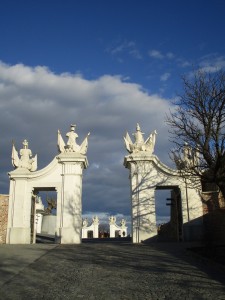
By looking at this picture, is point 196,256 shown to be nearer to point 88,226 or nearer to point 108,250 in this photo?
point 108,250

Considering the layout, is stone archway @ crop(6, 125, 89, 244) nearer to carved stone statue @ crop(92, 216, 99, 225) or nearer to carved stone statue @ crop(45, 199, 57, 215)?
carved stone statue @ crop(45, 199, 57, 215)

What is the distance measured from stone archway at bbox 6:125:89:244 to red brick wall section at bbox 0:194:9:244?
0.80ft

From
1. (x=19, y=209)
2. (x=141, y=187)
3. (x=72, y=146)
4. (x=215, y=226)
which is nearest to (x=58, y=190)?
(x=19, y=209)

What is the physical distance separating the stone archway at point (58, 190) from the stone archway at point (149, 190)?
303 centimetres

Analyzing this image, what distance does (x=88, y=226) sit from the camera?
40.3m

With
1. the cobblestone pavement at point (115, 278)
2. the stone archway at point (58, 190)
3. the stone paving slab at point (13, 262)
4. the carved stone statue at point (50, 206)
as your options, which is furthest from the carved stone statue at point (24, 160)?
the carved stone statue at point (50, 206)

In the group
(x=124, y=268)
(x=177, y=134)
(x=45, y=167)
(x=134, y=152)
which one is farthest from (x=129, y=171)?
(x=124, y=268)

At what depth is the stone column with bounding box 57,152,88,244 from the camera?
19234mm

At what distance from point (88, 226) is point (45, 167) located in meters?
21.5

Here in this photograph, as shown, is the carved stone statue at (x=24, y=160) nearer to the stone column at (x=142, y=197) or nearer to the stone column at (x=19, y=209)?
the stone column at (x=19, y=209)

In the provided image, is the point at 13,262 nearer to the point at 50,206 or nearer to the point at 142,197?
the point at 142,197

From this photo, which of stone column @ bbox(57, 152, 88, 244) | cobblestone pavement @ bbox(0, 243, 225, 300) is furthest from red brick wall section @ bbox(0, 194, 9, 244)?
cobblestone pavement @ bbox(0, 243, 225, 300)

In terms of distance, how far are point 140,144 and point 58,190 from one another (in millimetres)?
5474

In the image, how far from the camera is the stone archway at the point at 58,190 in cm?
1936
